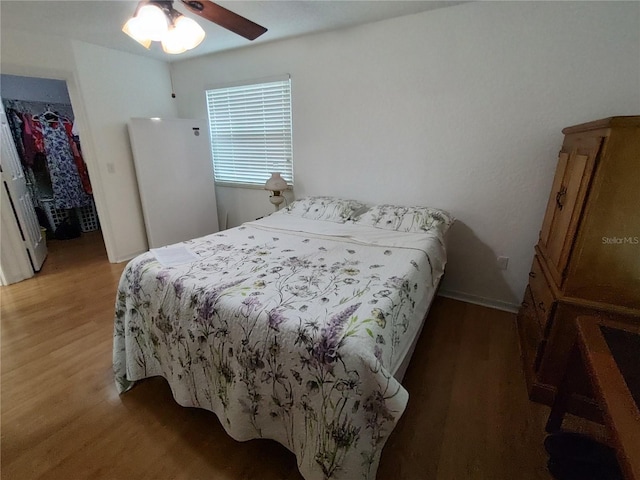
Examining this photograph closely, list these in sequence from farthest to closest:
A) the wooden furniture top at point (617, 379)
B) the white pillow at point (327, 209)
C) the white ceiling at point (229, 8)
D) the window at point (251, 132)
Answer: the window at point (251, 132) < the white pillow at point (327, 209) < the white ceiling at point (229, 8) < the wooden furniture top at point (617, 379)

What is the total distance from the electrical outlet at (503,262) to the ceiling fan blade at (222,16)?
97.1 inches

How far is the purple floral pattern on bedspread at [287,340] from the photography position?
1.00 metres

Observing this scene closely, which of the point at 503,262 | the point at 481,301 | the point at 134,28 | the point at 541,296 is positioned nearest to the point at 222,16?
the point at 134,28

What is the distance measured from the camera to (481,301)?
254 centimetres

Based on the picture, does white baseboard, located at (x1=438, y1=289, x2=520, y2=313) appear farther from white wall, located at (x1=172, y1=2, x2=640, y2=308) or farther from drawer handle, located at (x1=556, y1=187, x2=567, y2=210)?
drawer handle, located at (x1=556, y1=187, x2=567, y2=210)

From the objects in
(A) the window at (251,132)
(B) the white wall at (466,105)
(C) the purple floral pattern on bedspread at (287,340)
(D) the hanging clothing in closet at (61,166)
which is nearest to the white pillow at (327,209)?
(B) the white wall at (466,105)

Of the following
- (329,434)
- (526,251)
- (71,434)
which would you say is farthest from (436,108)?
(71,434)

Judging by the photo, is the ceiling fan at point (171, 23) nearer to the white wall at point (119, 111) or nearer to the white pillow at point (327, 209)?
the white pillow at point (327, 209)

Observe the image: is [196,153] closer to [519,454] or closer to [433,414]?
[433,414]

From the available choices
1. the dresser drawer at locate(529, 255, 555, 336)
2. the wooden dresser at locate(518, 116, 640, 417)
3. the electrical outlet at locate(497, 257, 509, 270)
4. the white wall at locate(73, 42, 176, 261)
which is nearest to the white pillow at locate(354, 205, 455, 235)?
the electrical outlet at locate(497, 257, 509, 270)

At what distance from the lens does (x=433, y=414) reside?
1.51 metres

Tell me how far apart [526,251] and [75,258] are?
492 centimetres

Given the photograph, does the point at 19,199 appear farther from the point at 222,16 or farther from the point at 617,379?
the point at 617,379

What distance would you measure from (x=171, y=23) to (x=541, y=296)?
8.28 feet
